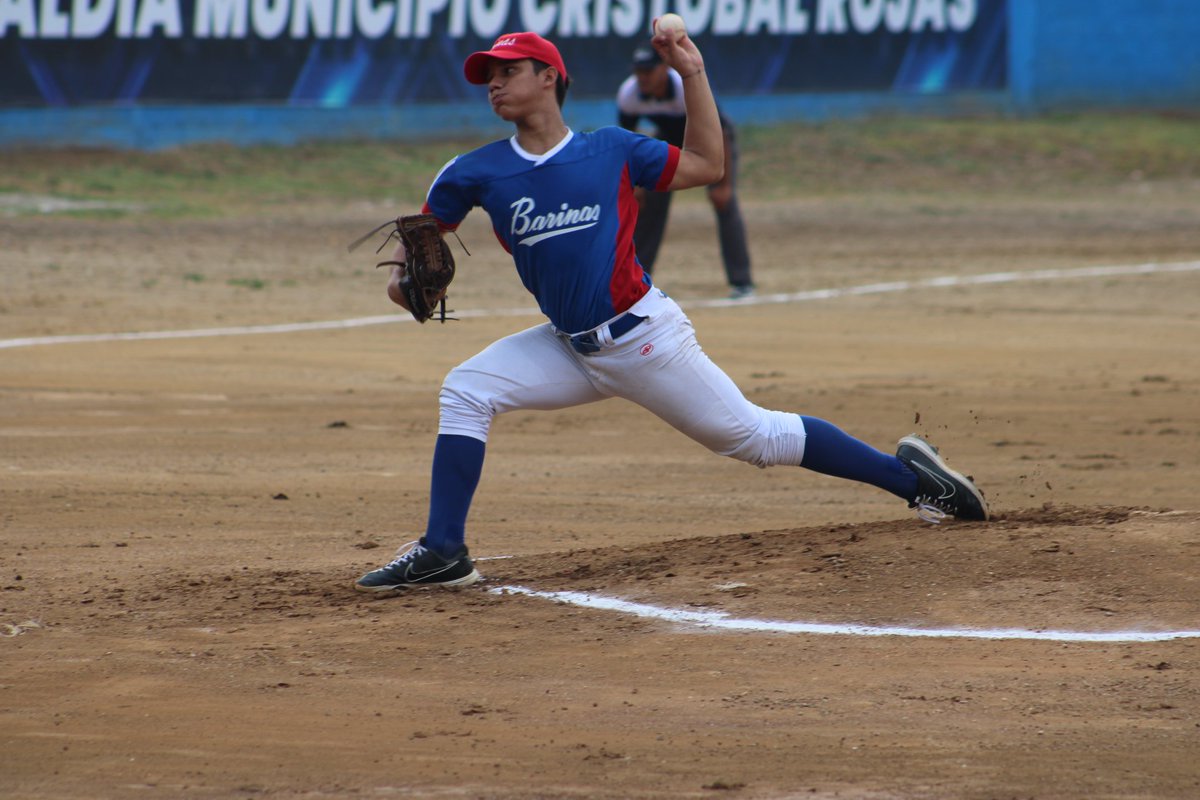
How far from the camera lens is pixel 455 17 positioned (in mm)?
23625

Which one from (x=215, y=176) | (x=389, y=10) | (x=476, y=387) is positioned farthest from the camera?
(x=389, y=10)

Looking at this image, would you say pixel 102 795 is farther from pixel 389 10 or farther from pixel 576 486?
pixel 389 10

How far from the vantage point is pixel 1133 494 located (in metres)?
7.42

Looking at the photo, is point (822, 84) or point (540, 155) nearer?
point (540, 155)

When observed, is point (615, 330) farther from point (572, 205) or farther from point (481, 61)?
point (481, 61)

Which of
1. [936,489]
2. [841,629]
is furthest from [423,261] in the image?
[936,489]

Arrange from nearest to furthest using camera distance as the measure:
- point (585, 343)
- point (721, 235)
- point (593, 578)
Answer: point (585, 343)
point (593, 578)
point (721, 235)

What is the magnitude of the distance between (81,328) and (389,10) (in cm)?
1198

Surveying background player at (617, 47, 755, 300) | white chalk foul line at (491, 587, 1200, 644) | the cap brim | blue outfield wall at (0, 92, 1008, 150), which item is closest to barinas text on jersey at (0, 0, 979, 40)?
blue outfield wall at (0, 92, 1008, 150)

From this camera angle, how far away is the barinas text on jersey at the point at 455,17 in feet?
70.1

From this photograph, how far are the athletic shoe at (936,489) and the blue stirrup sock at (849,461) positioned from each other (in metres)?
0.03

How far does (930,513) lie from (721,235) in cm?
877

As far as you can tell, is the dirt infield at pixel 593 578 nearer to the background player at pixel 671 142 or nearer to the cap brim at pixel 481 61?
the background player at pixel 671 142

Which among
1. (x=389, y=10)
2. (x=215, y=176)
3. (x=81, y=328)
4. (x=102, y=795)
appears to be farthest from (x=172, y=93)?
(x=102, y=795)
